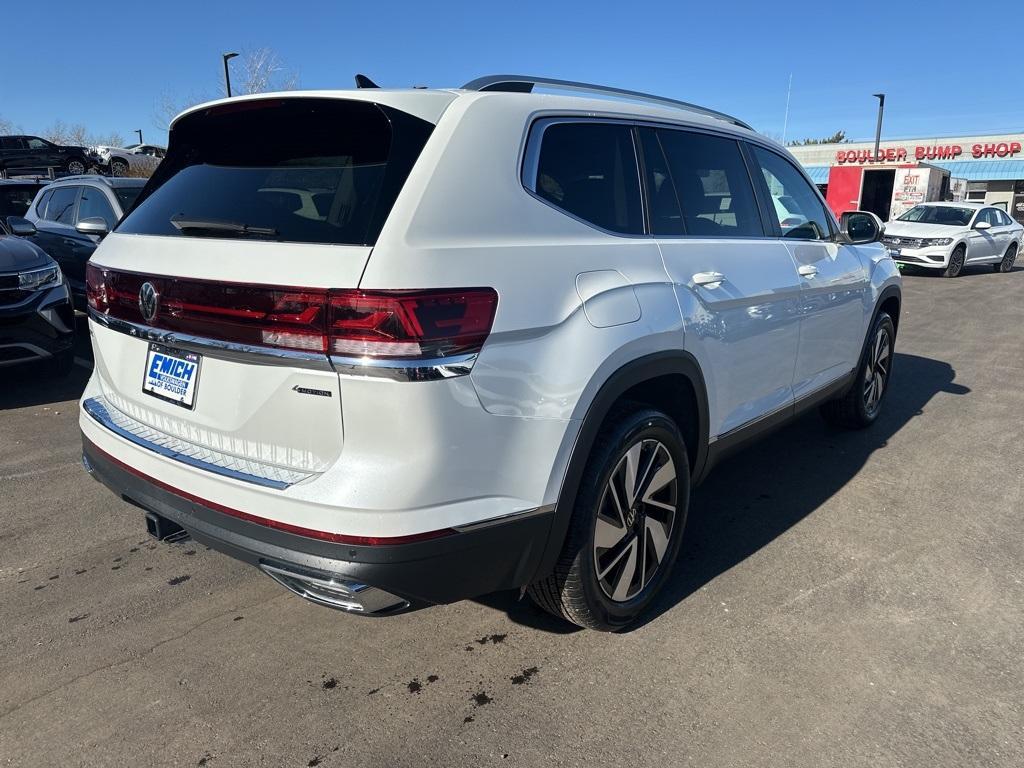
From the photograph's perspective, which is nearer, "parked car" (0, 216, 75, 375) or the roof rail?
the roof rail

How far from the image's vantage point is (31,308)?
5648 mm

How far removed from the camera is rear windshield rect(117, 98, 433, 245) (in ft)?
6.88

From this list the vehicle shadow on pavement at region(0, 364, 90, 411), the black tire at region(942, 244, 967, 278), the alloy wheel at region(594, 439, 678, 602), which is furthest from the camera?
the black tire at region(942, 244, 967, 278)

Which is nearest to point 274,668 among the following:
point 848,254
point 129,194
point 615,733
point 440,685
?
point 440,685

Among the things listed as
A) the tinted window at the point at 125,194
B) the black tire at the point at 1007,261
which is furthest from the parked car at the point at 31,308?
the black tire at the point at 1007,261

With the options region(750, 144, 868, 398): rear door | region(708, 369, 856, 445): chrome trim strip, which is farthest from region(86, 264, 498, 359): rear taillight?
region(750, 144, 868, 398): rear door

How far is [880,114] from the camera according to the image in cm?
3145

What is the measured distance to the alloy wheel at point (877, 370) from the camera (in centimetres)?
506

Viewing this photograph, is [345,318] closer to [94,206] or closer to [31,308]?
[31,308]

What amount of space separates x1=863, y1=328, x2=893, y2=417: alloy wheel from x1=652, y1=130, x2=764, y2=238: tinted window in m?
1.94

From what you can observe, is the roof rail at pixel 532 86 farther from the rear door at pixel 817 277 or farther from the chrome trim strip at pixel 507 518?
Answer: the chrome trim strip at pixel 507 518

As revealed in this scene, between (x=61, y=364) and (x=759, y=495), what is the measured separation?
5753 millimetres

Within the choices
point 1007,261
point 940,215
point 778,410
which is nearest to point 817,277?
point 778,410

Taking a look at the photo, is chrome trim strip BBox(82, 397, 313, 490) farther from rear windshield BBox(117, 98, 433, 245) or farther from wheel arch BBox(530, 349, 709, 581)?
wheel arch BBox(530, 349, 709, 581)
